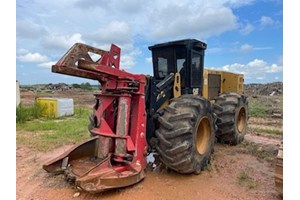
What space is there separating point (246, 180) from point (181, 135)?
1341 millimetres

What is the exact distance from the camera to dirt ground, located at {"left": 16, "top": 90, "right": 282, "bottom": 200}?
3922mm

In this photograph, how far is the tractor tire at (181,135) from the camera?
418 cm

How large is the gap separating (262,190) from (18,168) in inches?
165

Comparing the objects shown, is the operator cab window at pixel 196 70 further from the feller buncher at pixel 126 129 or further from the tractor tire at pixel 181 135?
the tractor tire at pixel 181 135

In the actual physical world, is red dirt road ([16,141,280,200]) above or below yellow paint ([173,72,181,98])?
below

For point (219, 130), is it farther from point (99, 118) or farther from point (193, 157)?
point (99, 118)

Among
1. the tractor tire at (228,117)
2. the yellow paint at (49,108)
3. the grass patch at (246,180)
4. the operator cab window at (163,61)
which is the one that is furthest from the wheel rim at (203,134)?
the yellow paint at (49,108)

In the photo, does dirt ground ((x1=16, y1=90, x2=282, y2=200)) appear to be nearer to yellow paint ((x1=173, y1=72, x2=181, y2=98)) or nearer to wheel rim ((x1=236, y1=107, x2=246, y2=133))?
yellow paint ((x1=173, y1=72, x2=181, y2=98))

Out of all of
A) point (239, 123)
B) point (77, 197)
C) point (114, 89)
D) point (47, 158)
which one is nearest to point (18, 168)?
point (47, 158)

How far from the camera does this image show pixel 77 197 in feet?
12.6

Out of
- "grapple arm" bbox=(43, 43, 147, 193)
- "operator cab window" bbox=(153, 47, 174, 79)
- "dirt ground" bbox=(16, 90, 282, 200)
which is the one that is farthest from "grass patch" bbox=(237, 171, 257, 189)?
"operator cab window" bbox=(153, 47, 174, 79)

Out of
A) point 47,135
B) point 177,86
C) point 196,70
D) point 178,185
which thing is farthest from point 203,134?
point 47,135

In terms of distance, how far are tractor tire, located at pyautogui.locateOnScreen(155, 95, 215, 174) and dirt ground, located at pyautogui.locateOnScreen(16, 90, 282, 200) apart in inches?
10.7

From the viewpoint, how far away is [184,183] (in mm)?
4340
